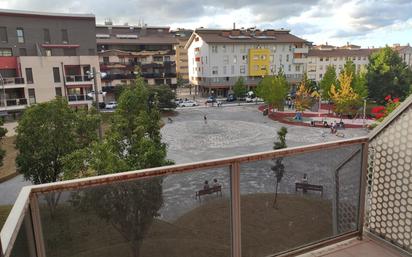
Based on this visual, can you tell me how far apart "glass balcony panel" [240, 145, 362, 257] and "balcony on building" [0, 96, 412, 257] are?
0.01 metres

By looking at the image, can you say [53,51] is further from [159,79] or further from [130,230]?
[130,230]

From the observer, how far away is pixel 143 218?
262 cm

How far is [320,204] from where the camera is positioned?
11.4 ft

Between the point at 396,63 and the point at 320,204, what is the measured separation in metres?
52.5

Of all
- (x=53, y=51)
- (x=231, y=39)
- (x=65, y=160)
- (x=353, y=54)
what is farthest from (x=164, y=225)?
(x=353, y=54)

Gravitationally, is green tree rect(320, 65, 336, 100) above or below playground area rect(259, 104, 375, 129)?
above

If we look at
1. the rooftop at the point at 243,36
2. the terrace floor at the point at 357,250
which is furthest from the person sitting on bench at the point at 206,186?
the rooftop at the point at 243,36

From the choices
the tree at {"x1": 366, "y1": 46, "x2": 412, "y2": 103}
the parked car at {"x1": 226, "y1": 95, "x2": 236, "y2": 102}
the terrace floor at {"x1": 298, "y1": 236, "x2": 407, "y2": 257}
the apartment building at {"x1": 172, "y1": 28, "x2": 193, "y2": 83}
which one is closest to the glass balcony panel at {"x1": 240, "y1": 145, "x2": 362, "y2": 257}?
the terrace floor at {"x1": 298, "y1": 236, "x2": 407, "y2": 257}

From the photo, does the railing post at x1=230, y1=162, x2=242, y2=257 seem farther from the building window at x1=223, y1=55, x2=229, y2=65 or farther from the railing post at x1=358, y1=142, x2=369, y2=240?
the building window at x1=223, y1=55, x2=229, y2=65

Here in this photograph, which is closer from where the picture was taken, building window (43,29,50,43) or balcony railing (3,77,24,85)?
balcony railing (3,77,24,85)

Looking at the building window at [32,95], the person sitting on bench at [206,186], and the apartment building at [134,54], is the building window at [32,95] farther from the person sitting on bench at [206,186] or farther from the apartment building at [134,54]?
the person sitting on bench at [206,186]

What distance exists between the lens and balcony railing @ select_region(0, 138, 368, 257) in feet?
7.50

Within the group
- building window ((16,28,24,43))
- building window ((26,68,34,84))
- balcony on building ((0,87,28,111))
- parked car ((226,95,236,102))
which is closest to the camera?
balcony on building ((0,87,28,111))

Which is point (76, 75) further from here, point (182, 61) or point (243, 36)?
point (182, 61)
